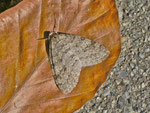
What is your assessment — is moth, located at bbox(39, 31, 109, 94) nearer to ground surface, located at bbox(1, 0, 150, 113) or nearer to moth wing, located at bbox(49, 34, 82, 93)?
moth wing, located at bbox(49, 34, 82, 93)

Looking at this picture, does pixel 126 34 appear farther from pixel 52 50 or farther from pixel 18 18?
pixel 18 18

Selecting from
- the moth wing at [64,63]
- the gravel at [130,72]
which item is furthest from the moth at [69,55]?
the gravel at [130,72]

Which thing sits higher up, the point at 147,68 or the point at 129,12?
the point at 129,12

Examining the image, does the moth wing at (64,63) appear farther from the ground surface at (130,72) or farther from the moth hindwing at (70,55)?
the ground surface at (130,72)

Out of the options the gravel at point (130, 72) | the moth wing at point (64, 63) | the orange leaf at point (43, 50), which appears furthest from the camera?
the gravel at point (130, 72)

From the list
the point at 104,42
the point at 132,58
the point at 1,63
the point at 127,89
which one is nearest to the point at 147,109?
the point at 127,89

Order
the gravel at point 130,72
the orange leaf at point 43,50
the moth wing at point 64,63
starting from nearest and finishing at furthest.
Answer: the orange leaf at point 43,50
the moth wing at point 64,63
the gravel at point 130,72

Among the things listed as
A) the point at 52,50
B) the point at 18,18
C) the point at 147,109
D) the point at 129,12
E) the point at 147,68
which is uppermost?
the point at 18,18
